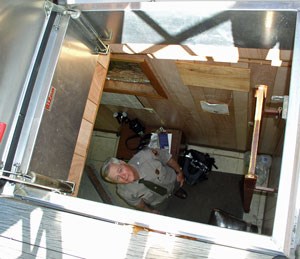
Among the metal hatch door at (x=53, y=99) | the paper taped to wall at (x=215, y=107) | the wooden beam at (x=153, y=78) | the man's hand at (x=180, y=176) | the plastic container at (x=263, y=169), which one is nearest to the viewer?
the metal hatch door at (x=53, y=99)

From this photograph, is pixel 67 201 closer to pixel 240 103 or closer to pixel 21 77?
pixel 21 77

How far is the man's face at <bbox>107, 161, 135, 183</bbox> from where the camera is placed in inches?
124

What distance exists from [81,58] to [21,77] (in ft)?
1.40

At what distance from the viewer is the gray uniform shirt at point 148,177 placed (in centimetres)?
344

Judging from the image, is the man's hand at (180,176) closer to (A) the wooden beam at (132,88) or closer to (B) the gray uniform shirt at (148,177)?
(B) the gray uniform shirt at (148,177)

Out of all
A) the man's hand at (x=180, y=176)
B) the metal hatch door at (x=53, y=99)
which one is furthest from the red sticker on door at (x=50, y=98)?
the man's hand at (x=180, y=176)

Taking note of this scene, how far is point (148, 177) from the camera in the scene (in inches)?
135

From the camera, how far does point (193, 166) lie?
410cm

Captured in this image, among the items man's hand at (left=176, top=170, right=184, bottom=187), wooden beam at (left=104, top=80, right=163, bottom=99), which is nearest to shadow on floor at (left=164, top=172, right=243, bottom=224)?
man's hand at (left=176, top=170, right=184, bottom=187)

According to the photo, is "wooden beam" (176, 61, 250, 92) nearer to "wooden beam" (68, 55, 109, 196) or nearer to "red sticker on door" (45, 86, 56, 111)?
"wooden beam" (68, 55, 109, 196)

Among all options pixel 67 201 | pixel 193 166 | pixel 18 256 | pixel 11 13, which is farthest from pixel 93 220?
pixel 193 166

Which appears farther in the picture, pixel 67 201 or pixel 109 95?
pixel 109 95

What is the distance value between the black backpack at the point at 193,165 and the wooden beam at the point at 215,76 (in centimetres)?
171

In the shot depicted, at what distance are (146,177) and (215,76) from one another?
59.8 inches
